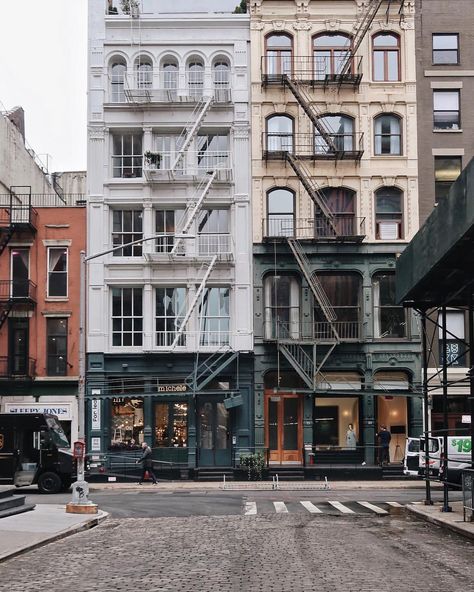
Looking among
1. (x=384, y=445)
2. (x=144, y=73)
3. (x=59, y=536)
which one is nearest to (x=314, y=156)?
(x=144, y=73)

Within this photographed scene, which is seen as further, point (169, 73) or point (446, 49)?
point (169, 73)

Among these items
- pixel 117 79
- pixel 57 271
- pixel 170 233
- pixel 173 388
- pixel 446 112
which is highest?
pixel 117 79

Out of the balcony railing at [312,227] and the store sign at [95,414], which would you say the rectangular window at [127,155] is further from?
the store sign at [95,414]

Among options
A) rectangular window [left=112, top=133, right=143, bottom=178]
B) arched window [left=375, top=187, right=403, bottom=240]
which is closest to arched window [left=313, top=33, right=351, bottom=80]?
arched window [left=375, top=187, right=403, bottom=240]

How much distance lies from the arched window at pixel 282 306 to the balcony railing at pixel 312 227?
1.94 m

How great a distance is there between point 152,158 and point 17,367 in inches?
437

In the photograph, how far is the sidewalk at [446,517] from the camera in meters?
17.7

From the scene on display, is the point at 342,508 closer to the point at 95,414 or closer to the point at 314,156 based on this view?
the point at 95,414

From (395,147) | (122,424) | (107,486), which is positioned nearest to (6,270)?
(122,424)

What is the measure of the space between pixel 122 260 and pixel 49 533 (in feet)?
76.2

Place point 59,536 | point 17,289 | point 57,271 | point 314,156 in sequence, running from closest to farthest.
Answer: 1. point 59,536
2. point 17,289
3. point 314,156
4. point 57,271

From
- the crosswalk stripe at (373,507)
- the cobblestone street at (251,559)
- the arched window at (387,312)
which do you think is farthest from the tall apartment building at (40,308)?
the cobblestone street at (251,559)

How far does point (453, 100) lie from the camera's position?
41062mm

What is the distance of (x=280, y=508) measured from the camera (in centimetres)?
2370
